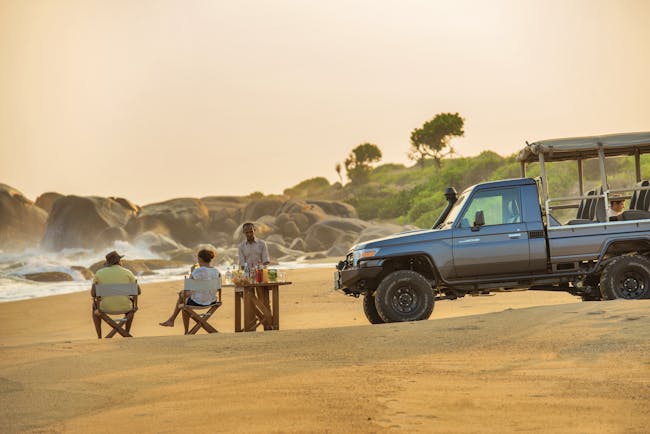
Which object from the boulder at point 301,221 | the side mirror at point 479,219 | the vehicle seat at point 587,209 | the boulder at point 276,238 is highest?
the boulder at point 301,221

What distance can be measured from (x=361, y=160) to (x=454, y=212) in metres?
108

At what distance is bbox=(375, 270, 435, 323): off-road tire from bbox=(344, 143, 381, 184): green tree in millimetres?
108128

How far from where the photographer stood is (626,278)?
12.9 metres

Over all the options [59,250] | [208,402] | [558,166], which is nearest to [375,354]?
[208,402]

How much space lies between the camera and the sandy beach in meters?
6.30

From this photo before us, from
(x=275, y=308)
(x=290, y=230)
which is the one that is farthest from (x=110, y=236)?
(x=275, y=308)

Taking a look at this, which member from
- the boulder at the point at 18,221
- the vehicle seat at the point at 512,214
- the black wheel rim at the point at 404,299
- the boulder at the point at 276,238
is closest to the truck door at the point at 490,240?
the vehicle seat at the point at 512,214

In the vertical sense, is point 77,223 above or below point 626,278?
above

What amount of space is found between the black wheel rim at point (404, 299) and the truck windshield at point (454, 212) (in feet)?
3.60

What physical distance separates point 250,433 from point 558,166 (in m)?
55.4

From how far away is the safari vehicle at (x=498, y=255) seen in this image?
12625 mm

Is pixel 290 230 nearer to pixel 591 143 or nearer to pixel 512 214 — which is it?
pixel 591 143

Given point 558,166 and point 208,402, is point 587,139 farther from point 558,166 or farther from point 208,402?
point 558,166

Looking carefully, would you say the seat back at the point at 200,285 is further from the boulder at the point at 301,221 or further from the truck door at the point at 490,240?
the boulder at the point at 301,221
